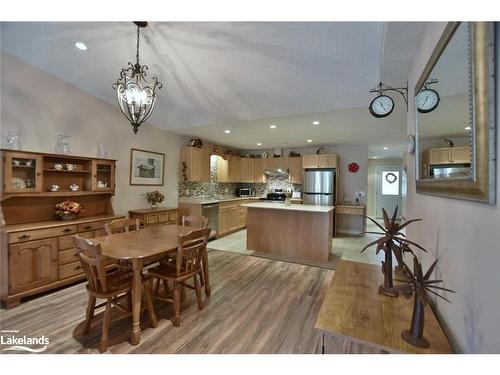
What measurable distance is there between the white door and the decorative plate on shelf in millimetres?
9244

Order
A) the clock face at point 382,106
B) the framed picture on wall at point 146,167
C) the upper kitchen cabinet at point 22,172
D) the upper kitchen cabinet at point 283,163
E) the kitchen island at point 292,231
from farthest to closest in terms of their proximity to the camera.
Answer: the upper kitchen cabinet at point 283,163
the framed picture on wall at point 146,167
the kitchen island at point 292,231
the upper kitchen cabinet at point 22,172
the clock face at point 382,106

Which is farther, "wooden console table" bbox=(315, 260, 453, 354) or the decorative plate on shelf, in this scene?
the decorative plate on shelf

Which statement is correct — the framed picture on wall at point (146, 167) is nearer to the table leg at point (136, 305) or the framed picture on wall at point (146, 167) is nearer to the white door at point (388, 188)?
the table leg at point (136, 305)

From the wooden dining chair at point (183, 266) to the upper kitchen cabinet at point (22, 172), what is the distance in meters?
1.93

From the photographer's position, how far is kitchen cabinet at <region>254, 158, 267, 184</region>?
6986 millimetres

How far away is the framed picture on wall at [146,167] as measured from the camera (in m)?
4.21

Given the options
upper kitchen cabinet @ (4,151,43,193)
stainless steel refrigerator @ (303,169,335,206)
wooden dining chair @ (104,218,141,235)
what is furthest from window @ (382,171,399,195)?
upper kitchen cabinet @ (4,151,43,193)

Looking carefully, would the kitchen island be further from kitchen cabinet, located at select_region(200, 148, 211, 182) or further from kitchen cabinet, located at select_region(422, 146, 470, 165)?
kitchen cabinet, located at select_region(422, 146, 470, 165)

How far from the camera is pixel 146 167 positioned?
176 inches

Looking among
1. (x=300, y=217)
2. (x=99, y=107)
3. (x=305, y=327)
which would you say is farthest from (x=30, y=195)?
(x=300, y=217)

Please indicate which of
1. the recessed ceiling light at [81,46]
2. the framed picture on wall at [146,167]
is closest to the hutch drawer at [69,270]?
the framed picture on wall at [146,167]

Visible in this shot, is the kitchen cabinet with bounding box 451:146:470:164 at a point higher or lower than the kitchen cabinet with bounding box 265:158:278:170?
lower
